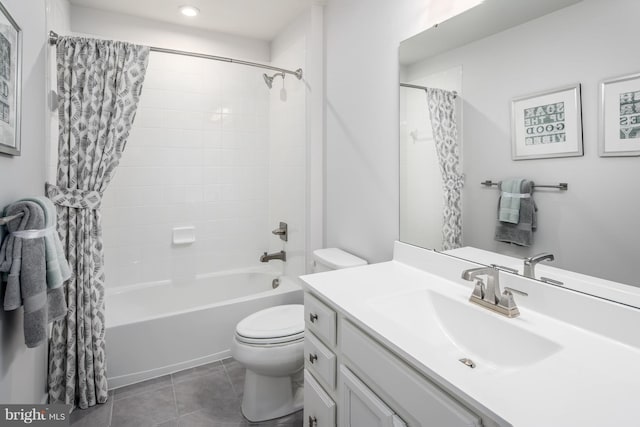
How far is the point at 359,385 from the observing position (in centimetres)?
100

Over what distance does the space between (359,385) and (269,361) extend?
0.75 meters

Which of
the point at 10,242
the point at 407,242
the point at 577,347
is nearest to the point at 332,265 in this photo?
the point at 407,242

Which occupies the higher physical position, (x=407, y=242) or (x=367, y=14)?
(x=367, y=14)

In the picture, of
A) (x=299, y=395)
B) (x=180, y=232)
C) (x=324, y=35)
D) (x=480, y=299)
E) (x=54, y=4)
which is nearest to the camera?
(x=480, y=299)

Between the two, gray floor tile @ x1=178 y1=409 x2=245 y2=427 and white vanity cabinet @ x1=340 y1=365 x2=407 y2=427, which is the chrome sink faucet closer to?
white vanity cabinet @ x1=340 y1=365 x2=407 y2=427

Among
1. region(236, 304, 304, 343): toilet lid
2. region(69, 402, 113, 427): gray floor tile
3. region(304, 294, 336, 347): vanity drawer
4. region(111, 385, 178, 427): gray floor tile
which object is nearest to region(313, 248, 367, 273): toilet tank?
region(236, 304, 304, 343): toilet lid

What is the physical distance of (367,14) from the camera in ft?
6.09

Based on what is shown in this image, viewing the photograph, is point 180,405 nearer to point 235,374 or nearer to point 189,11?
point 235,374

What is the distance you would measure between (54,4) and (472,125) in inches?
98.7

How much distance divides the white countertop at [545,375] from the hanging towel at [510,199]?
1.07 ft

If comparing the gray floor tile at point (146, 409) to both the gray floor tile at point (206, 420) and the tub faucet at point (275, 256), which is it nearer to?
the gray floor tile at point (206, 420)

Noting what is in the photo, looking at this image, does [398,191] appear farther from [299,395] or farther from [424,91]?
[299,395]

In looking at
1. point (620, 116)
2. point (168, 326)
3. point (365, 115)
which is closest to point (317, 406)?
point (168, 326)

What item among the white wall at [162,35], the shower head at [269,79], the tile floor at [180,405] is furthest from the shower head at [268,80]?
the tile floor at [180,405]
